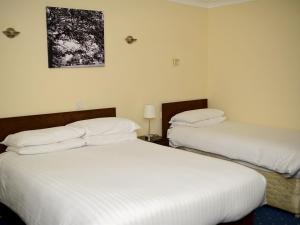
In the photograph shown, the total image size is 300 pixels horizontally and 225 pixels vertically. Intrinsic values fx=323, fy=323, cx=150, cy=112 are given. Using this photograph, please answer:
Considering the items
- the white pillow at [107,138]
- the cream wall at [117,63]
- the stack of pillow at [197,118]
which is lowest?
the white pillow at [107,138]

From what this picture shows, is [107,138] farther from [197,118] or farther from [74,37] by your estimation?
[197,118]

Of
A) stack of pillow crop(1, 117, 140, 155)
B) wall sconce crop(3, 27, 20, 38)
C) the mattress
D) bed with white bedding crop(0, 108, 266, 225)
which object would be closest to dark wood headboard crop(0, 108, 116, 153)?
bed with white bedding crop(0, 108, 266, 225)

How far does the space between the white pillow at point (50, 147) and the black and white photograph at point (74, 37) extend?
86cm

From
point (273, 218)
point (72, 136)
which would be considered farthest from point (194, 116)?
point (72, 136)

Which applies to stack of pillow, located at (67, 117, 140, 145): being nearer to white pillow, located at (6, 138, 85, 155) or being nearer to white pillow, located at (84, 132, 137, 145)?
white pillow, located at (84, 132, 137, 145)

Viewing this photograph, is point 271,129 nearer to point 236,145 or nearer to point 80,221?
point 236,145

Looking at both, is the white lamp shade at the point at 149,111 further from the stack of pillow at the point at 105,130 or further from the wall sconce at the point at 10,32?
the wall sconce at the point at 10,32

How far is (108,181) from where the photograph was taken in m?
2.19

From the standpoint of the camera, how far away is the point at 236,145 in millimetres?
3475

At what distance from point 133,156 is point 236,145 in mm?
1254

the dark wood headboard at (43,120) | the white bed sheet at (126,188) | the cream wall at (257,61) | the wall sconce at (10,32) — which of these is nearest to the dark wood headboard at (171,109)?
the cream wall at (257,61)

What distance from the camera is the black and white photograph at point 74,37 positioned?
3.31 metres

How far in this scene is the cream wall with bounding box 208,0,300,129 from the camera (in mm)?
3984

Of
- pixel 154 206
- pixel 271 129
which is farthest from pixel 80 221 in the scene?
pixel 271 129
